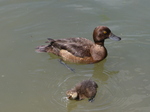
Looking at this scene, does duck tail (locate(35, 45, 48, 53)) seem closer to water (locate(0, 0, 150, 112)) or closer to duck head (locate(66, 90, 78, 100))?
water (locate(0, 0, 150, 112))

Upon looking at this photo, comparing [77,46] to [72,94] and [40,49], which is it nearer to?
[40,49]

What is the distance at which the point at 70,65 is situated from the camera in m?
7.47

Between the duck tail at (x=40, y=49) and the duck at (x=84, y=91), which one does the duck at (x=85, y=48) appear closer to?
the duck tail at (x=40, y=49)

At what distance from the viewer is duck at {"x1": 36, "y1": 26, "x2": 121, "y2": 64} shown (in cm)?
750

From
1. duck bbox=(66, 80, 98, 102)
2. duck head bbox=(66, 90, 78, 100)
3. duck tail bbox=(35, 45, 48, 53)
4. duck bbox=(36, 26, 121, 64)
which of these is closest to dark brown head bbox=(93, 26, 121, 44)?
duck bbox=(36, 26, 121, 64)

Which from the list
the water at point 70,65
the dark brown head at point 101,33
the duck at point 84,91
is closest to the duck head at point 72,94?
the duck at point 84,91

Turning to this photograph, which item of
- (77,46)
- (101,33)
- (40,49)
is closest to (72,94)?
(77,46)

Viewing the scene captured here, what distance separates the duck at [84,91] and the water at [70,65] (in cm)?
12

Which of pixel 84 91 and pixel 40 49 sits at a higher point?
pixel 40 49

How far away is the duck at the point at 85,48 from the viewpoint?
750 cm

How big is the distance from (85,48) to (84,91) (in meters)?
1.67

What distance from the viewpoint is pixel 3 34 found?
27.7 feet

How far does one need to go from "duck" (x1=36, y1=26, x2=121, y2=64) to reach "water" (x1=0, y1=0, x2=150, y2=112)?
190 mm

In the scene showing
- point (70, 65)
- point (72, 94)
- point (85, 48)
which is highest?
point (85, 48)
